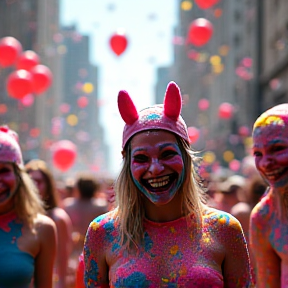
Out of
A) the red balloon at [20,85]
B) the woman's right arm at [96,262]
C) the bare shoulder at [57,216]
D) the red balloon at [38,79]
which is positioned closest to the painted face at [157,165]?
the woman's right arm at [96,262]

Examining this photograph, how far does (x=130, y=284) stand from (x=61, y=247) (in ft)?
10.2

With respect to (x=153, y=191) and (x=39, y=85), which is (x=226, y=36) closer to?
(x=39, y=85)

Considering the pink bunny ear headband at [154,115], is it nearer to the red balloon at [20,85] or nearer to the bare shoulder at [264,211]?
the bare shoulder at [264,211]

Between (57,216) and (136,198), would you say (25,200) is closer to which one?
(136,198)

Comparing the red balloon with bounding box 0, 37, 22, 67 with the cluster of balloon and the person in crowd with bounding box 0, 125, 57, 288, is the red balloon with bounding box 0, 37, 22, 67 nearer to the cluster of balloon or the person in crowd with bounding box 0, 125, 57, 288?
the cluster of balloon

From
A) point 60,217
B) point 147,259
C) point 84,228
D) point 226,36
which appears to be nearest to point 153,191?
point 147,259

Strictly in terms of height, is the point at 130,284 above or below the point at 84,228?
above

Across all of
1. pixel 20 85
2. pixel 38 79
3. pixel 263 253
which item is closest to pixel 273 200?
pixel 263 253

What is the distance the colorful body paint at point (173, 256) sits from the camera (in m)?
2.83

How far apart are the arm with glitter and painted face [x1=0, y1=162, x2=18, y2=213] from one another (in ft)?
4.85

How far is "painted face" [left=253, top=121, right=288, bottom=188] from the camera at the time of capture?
12.4ft

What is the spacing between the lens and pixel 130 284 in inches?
111

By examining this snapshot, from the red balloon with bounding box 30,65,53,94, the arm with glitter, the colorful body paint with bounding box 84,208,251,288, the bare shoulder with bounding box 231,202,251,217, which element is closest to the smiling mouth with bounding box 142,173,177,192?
the colorful body paint with bounding box 84,208,251,288

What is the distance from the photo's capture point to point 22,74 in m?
13.2
